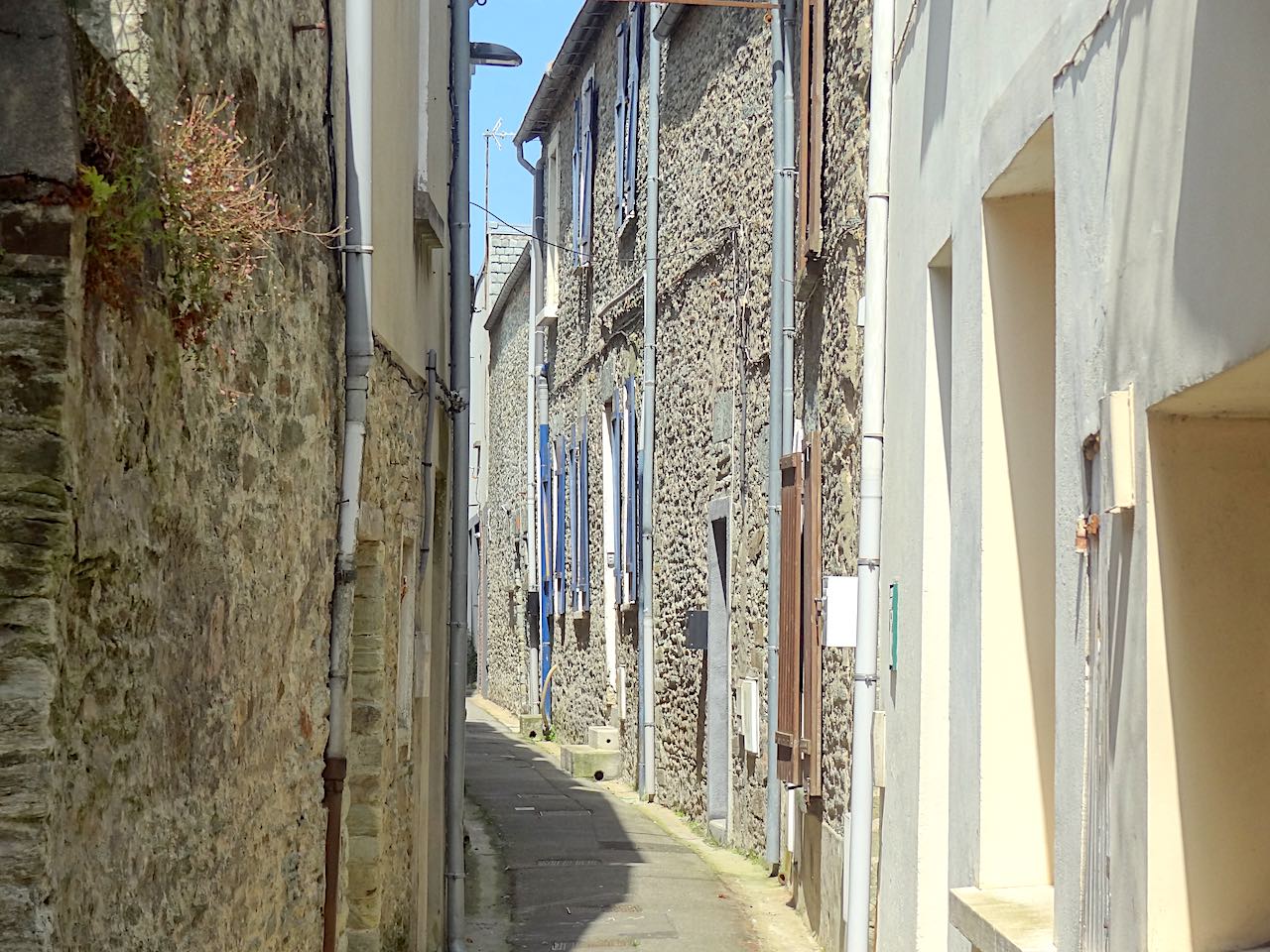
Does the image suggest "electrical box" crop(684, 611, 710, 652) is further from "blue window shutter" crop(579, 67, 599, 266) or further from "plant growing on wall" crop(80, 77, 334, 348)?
"plant growing on wall" crop(80, 77, 334, 348)

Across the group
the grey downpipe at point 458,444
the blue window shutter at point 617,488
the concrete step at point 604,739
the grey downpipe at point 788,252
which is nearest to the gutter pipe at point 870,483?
the grey downpipe at point 458,444

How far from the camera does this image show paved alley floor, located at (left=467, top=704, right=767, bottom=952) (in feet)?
27.1

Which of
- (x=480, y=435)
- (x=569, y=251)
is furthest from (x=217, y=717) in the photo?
(x=480, y=435)

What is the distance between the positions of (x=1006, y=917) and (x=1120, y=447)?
58.2 inches

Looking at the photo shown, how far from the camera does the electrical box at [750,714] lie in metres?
9.98

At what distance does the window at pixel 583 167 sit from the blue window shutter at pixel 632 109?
61.8 inches

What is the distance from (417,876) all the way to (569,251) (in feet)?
32.9

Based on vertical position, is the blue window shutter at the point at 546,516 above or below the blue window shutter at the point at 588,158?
below

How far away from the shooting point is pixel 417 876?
7.71 meters

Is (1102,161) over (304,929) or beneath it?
over

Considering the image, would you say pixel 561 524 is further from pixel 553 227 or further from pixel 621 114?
pixel 621 114

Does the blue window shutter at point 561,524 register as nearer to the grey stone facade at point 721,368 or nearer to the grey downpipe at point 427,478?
the grey stone facade at point 721,368

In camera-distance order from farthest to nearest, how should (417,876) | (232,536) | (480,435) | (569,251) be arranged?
1. (480,435)
2. (569,251)
3. (417,876)
4. (232,536)

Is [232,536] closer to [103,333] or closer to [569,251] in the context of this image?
[103,333]
